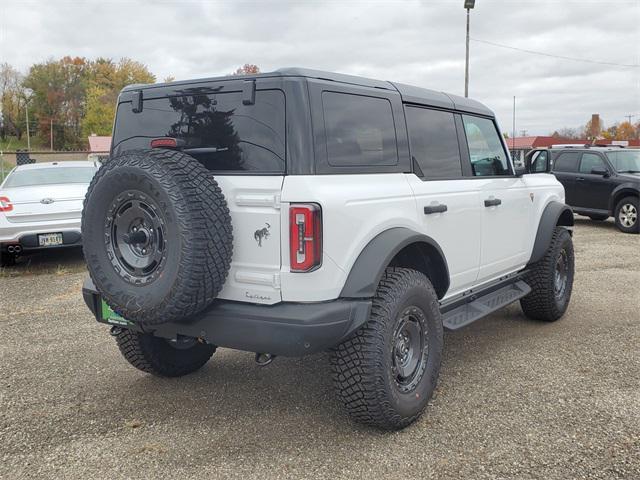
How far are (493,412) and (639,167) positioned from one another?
35.5ft

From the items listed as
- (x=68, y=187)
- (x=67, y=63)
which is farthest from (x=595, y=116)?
(x=68, y=187)

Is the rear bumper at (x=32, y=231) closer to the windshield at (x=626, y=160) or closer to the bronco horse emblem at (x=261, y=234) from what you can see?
the bronco horse emblem at (x=261, y=234)

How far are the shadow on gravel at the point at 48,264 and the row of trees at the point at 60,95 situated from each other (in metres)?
75.6

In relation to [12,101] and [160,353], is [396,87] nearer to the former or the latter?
[160,353]

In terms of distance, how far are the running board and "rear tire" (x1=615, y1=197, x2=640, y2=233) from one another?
7.74 meters

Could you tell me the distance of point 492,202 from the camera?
440 cm

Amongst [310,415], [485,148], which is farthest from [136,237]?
[485,148]

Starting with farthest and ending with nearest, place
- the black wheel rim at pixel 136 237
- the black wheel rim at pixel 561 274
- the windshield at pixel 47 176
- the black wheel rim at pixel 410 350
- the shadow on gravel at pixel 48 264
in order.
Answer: the windshield at pixel 47 176
the shadow on gravel at pixel 48 264
the black wheel rim at pixel 561 274
the black wheel rim at pixel 410 350
the black wheel rim at pixel 136 237

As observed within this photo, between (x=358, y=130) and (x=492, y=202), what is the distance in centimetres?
155

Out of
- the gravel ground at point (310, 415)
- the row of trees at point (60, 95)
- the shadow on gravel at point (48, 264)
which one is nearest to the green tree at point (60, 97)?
the row of trees at point (60, 95)

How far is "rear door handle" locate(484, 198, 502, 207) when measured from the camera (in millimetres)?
4336

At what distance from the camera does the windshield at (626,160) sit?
12.3 metres

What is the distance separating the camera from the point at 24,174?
8.72 metres

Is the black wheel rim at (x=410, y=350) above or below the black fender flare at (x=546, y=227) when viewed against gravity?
below
